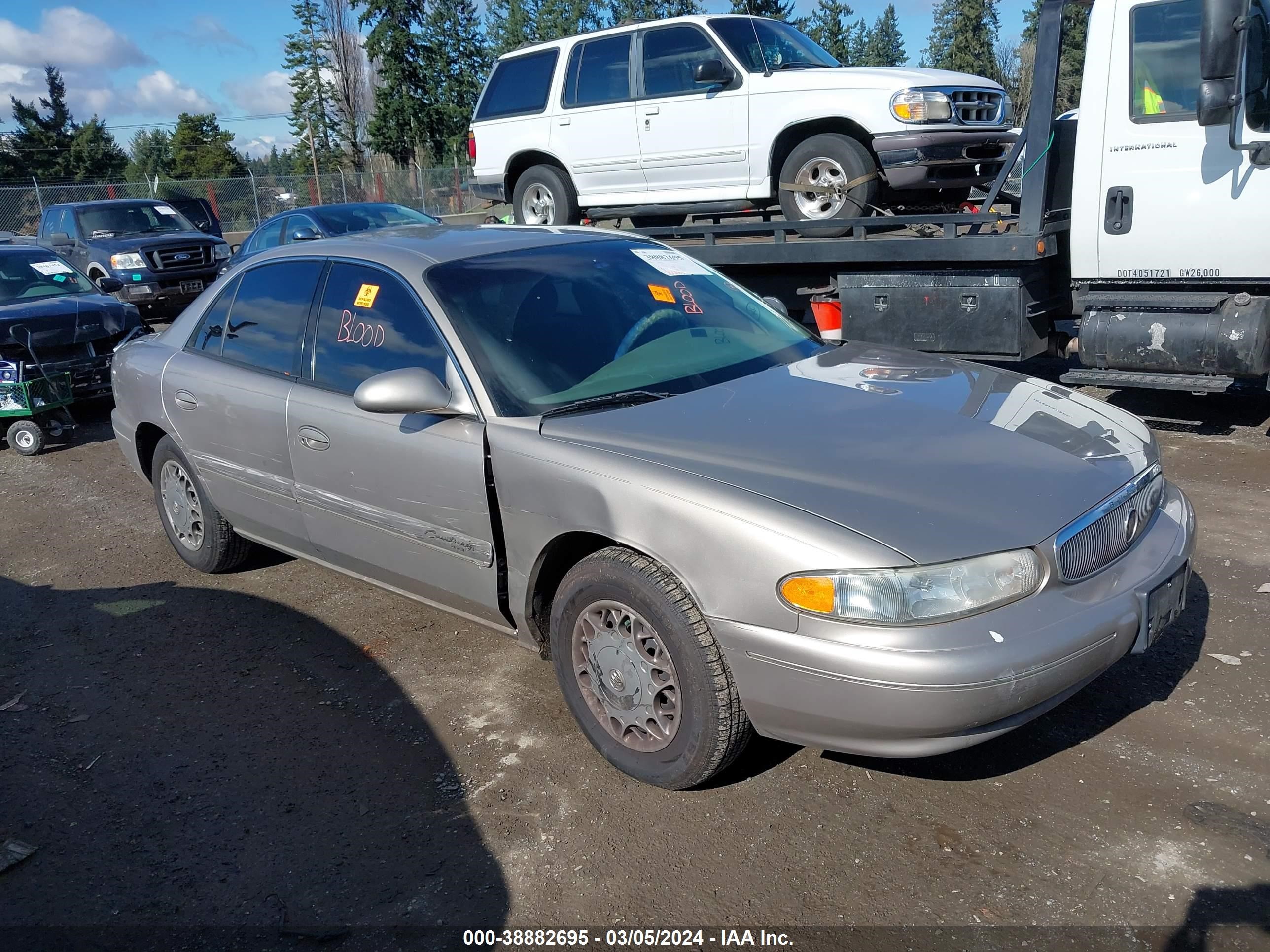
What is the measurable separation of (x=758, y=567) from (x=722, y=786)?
0.88 metres

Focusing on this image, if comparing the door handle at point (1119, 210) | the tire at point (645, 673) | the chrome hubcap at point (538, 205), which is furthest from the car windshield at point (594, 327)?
the chrome hubcap at point (538, 205)

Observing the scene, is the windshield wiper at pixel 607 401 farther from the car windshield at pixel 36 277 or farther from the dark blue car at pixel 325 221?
the dark blue car at pixel 325 221

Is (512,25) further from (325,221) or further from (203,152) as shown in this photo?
(325,221)

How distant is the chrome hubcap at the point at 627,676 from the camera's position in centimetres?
303

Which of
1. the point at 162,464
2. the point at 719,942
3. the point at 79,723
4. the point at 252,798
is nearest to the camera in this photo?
the point at 719,942

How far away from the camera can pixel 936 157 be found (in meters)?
7.21

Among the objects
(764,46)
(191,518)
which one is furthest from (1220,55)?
(191,518)

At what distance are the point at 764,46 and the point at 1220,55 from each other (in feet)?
11.8

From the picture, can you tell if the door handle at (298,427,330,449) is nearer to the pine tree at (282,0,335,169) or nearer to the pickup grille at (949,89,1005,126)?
the pickup grille at (949,89,1005,126)

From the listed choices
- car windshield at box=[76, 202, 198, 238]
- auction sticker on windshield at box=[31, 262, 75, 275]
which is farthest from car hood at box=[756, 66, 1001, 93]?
car windshield at box=[76, 202, 198, 238]

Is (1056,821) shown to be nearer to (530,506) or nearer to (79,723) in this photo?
(530,506)

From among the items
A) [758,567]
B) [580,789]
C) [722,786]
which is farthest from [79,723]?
[758,567]

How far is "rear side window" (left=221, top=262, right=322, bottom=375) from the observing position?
4258 mm

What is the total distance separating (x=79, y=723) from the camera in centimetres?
391
